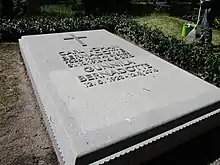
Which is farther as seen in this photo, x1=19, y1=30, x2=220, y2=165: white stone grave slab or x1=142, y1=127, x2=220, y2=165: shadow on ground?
x1=142, y1=127, x2=220, y2=165: shadow on ground

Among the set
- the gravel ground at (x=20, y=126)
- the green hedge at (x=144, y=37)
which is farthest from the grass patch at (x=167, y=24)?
the gravel ground at (x=20, y=126)

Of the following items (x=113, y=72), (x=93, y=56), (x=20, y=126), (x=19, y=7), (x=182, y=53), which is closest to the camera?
(x=20, y=126)

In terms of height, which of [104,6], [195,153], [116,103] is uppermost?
[116,103]

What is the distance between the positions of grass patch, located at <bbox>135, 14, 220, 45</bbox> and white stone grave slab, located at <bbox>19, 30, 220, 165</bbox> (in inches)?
149

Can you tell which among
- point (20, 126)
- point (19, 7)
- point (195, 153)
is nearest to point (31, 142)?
point (20, 126)

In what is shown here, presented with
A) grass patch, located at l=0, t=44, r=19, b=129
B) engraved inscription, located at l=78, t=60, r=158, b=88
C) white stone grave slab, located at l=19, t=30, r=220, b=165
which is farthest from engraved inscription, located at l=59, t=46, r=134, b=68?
grass patch, located at l=0, t=44, r=19, b=129

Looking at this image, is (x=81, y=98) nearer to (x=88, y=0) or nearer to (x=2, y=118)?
(x=2, y=118)

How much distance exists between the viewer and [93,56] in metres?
4.41

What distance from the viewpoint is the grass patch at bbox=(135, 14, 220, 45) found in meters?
7.86

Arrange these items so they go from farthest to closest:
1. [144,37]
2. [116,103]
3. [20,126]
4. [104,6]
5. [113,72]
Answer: [104,6]
[144,37]
[113,72]
[20,126]
[116,103]

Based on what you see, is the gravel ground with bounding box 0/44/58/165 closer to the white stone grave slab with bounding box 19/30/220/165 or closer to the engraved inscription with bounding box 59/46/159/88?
the white stone grave slab with bounding box 19/30/220/165

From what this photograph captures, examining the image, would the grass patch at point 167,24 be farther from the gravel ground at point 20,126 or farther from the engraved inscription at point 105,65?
the gravel ground at point 20,126

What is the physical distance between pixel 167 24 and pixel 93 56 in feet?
17.5

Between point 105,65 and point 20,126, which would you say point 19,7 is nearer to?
point 105,65
